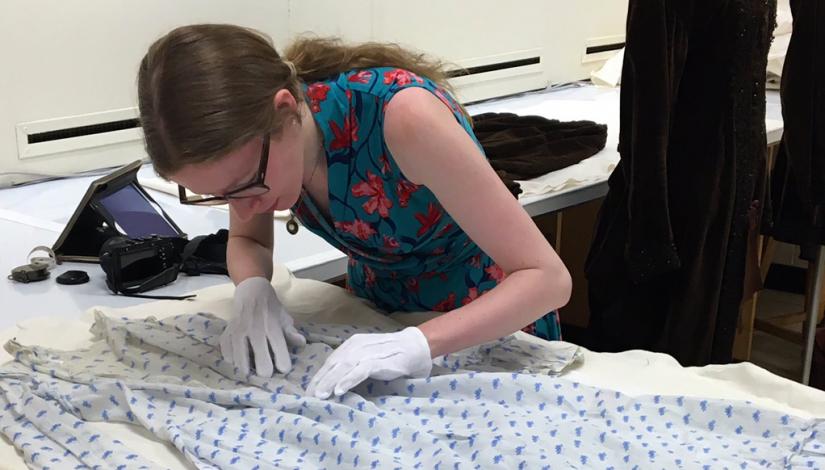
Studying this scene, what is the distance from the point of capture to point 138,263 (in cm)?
148

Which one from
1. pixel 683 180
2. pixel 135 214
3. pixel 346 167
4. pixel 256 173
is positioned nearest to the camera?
pixel 256 173

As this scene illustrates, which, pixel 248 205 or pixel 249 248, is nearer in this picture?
pixel 248 205

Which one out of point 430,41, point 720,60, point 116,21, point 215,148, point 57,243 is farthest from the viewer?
point 430,41

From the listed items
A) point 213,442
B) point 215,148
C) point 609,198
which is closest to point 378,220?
point 215,148

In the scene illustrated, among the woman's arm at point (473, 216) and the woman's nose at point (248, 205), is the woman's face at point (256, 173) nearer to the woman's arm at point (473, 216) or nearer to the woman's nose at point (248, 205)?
the woman's nose at point (248, 205)

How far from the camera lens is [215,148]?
1.06m

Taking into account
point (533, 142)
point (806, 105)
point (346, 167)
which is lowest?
point (533, 142)

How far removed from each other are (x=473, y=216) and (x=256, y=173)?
266mm

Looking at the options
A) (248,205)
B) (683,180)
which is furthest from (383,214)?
(683,180)

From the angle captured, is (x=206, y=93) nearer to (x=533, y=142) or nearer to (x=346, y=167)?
(x=346, y=167)

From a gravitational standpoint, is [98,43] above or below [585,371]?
above

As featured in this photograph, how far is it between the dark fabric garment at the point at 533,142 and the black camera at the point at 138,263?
0.81m

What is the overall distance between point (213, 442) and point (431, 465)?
23 centimetres

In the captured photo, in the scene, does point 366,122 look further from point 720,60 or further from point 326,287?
point 720,60
